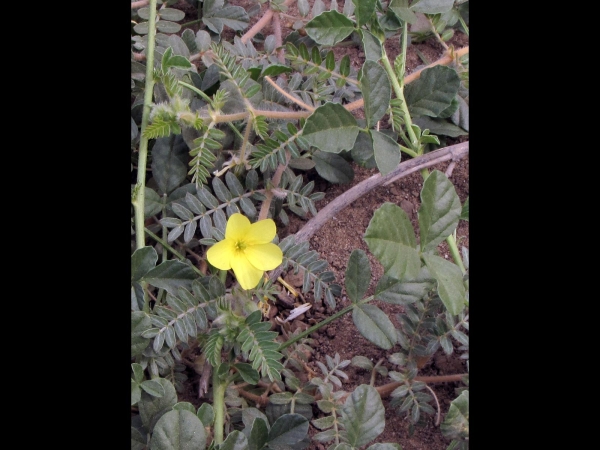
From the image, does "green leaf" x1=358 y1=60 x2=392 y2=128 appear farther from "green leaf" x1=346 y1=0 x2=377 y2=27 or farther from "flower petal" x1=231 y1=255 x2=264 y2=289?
"flower petal" x1=231 y1=255 x2=264 y2=289

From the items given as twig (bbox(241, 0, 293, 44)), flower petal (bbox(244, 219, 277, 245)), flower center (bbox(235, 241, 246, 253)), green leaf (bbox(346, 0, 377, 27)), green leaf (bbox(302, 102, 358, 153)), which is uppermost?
green leaf (bbox(346, 0, 377, 27))

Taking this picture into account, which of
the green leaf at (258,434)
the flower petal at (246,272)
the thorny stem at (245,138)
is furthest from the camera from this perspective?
the thorny stem at (245,138)

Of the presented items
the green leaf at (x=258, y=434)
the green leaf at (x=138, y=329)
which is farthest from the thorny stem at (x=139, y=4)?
the green leaf at (x=258, y=434)

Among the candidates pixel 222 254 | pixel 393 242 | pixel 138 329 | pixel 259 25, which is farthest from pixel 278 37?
pixel 138 329

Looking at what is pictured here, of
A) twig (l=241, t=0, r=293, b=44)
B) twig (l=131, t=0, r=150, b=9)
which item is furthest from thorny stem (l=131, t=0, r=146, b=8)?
twig (l=241, t=0, r=293, b=44)

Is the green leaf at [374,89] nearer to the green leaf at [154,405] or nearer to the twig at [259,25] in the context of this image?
the twig at [259,25]
